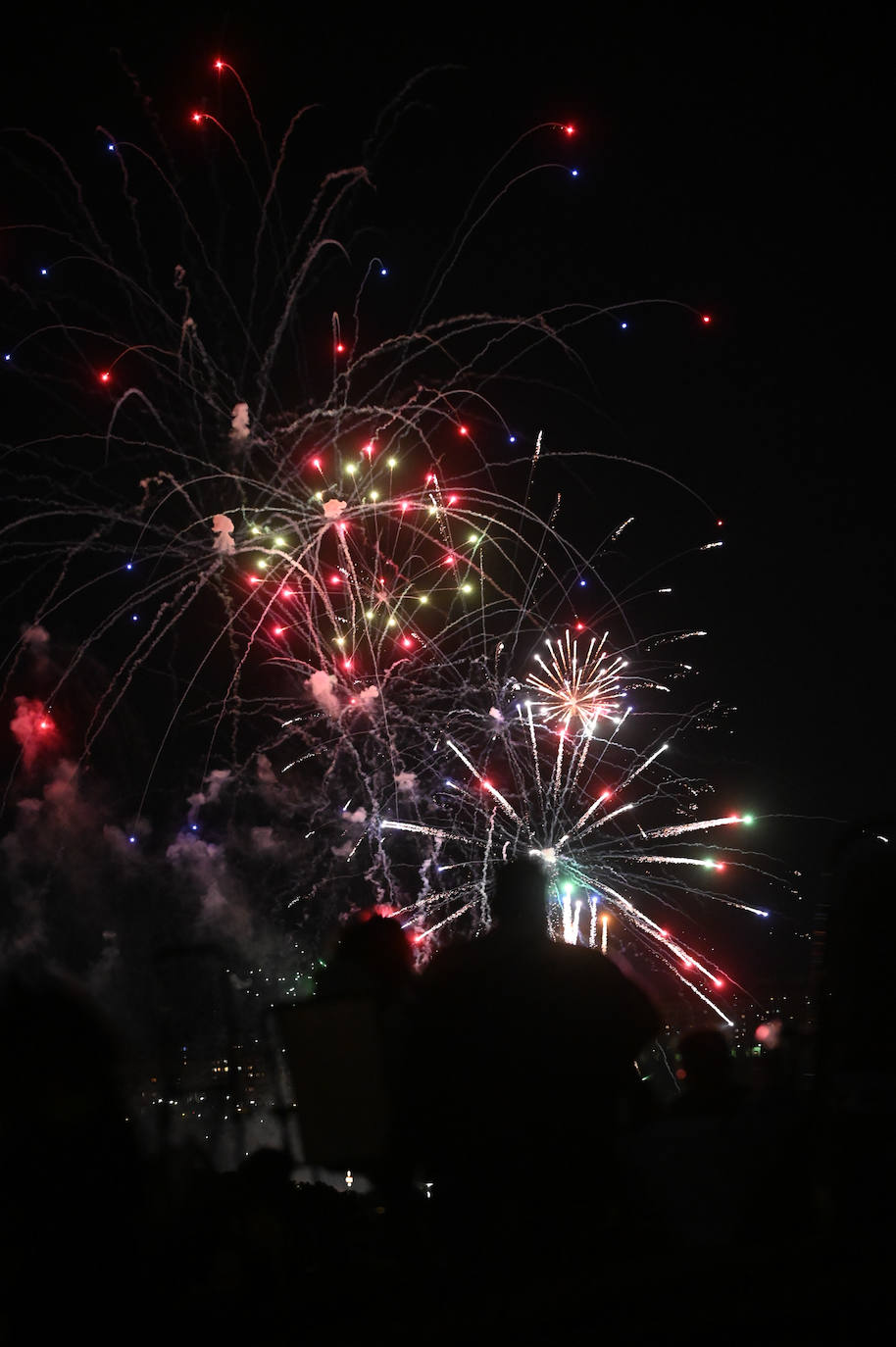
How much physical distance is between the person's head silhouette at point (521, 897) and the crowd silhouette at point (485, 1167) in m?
0.01

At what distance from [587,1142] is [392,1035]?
3.42 ft

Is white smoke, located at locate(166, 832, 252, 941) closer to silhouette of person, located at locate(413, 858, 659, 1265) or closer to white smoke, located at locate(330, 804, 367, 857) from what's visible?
white smoke, located at locate(330, 804, 367, 857)

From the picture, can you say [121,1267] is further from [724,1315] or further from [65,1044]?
[724,1315]

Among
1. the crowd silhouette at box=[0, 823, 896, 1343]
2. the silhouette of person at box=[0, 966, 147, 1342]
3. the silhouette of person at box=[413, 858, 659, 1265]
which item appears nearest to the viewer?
the crowd silhouette at box=[0, 823, 896, 1343]

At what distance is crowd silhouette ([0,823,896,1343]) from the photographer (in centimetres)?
279

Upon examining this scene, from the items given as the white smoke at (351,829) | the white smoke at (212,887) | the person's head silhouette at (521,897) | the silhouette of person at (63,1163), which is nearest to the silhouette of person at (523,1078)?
the person's head silhouette at (521,897)

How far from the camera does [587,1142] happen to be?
3678 mm

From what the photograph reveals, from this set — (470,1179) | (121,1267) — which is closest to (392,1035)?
(470,1179)

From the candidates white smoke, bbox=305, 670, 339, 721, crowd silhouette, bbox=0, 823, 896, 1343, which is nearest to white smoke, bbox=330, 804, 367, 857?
white smoke, bbox=305, 670, 339, 721

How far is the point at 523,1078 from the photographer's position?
12.2 feet

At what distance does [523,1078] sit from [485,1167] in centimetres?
28

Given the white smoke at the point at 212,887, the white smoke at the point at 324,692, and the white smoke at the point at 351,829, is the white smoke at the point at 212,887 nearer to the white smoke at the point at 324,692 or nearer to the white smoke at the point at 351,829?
the white smoke at the point at 351,829

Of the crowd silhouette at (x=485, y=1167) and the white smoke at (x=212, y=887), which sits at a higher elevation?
the white smoke at (x=212, y=887)

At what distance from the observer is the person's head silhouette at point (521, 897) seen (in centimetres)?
417
